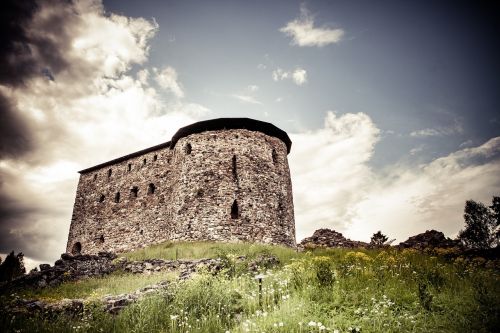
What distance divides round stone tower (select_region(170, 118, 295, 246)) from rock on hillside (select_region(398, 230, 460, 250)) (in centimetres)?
758

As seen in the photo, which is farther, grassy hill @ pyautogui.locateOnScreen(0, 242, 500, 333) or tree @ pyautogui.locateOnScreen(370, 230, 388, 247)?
tree @ pyautogui.locateOnScreen(370, 230, 388, 247)

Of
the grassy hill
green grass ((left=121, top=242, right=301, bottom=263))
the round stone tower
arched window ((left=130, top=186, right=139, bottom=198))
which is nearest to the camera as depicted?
the grassy hill

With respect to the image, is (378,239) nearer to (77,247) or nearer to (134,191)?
(134,191)

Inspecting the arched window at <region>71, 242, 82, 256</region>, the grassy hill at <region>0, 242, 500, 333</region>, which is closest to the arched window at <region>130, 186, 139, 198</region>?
the arched window at <region>71, 242, 82, 256</region>

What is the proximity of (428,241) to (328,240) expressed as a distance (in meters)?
6.15

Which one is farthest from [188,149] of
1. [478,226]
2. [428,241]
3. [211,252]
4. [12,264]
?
[478,226]

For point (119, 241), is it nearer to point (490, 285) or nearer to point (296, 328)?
point (296, 328)

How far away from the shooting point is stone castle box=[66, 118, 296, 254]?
62.8 ft

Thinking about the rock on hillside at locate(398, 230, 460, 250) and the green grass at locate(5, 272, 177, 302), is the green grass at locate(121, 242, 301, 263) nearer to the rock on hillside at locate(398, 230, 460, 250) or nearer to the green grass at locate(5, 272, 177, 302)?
the green grass at locate(5, 272, 177, 302)

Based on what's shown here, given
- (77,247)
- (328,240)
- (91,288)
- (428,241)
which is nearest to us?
(91,288)

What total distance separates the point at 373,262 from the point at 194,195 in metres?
13.7

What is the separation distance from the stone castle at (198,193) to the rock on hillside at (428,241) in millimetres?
7593

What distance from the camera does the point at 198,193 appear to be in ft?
65.4

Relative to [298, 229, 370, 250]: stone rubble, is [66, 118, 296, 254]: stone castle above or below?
above
